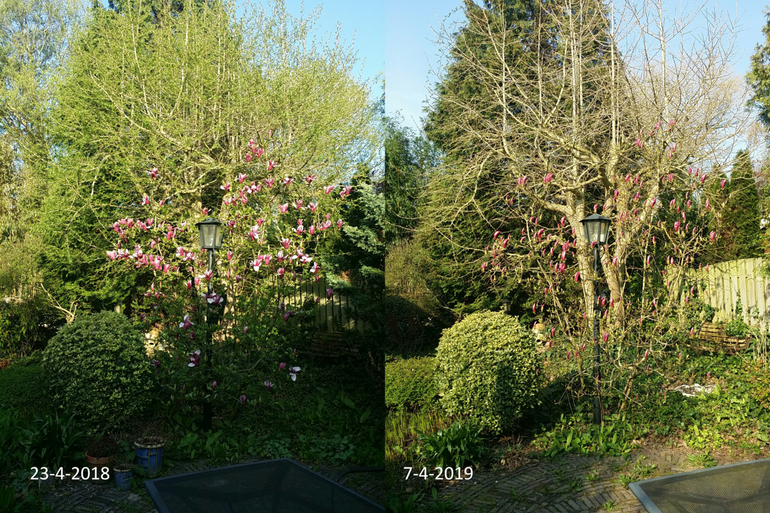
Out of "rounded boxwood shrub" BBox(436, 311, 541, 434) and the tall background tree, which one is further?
the tall background tree

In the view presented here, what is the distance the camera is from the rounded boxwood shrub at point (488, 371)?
9.27ft

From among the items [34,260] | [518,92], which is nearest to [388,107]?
[518,92]

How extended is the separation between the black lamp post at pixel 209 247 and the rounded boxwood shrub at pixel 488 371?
1.83 m

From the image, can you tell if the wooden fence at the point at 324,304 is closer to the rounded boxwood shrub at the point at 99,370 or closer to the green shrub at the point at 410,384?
the green shrub at the point at 410,384

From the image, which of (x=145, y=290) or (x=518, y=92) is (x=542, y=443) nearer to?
(x=518, y=92)

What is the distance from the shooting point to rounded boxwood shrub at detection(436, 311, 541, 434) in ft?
9.27

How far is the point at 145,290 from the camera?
414cm

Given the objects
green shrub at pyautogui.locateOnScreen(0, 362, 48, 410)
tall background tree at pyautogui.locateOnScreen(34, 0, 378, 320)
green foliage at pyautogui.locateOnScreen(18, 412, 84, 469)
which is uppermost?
tall background tree at pyautogui.locateOnScreen(34, 0, 378, 320)

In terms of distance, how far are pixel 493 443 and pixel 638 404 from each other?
0.81 m

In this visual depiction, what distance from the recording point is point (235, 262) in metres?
4.30

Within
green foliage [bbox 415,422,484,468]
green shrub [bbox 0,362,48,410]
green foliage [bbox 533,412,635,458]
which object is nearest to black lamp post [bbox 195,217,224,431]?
green shrub [bbox 0,362,48,410]

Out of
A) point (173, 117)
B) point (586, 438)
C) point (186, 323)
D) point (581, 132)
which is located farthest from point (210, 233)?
point (586, 438)

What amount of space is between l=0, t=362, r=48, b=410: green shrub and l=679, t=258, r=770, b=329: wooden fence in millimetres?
3901

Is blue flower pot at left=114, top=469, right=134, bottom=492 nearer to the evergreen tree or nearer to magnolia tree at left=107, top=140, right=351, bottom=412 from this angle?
magnolia tree at left=107, top=140, right=351, bottom=412
